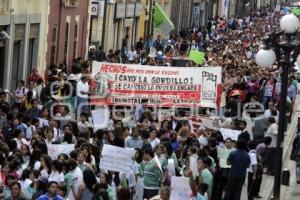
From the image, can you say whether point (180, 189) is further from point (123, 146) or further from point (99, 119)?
point (99, 119)

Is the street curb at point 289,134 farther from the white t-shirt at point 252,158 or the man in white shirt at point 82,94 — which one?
the white t-shirt at point 252,158

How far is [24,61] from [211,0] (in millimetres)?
50509

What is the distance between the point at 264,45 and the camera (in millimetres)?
21109

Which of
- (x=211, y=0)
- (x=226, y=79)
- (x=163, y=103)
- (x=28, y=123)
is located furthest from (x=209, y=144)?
(x=211, y=0)

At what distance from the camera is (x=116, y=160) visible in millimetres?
19453

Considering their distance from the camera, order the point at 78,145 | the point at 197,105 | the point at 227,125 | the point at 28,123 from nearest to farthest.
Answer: the point at 78,145, the point at 28,123, the point at 227,125, the point at 197,105

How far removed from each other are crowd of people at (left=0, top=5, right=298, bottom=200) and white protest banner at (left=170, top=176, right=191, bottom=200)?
0.28ft

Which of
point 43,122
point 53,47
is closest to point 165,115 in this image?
point 43,122

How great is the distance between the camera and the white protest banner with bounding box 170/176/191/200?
18.6 meters

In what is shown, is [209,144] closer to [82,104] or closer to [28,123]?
[28,123]

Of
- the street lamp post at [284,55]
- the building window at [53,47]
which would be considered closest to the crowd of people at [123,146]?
the street lamp post at [284,55]

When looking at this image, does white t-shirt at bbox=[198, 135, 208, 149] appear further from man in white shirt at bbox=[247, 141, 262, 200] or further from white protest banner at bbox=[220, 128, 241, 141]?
man in white shirt at bbox=[247, 141, 262, 200]

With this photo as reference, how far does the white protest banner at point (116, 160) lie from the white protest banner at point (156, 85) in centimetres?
839

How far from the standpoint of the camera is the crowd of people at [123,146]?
1817 centimetres
